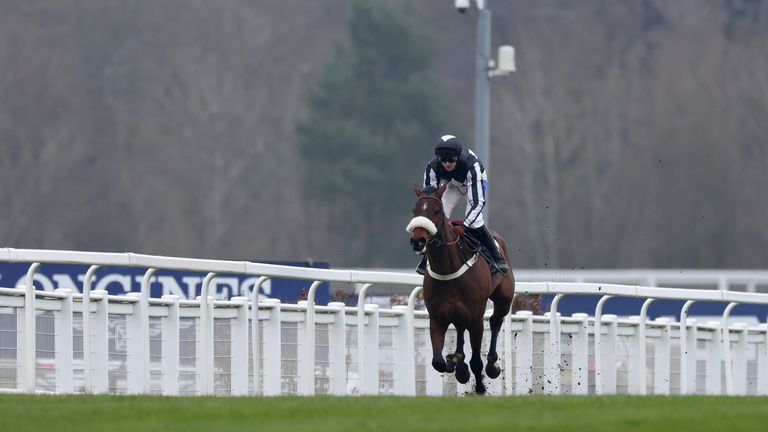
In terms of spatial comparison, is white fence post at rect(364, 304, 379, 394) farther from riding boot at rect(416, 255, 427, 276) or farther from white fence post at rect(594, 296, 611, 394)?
white fence post at rect(594, 296, 611, 394)

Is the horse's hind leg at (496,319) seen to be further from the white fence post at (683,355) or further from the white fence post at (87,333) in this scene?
the white fence post at (87,333)

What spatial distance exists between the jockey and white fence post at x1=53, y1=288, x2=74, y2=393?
223cm

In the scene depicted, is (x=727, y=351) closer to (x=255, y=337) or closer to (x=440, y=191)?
(x=440, y=191)

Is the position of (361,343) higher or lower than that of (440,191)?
lower

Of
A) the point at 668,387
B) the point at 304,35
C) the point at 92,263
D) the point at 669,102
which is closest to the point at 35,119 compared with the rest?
the point at 304,35

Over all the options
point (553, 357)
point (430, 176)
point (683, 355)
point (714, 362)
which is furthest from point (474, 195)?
point (714, 362)

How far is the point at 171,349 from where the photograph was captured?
11383 mm

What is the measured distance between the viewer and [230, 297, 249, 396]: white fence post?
1160 cm

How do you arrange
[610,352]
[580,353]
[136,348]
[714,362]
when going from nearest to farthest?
[136,348] → [580,353] → [610,352] → [714,362]

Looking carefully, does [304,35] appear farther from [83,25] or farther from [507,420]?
[507,420]

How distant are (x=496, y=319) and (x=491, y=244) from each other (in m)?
0.83

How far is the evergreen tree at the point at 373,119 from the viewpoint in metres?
47.7

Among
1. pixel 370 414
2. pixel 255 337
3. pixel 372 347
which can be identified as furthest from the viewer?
pixel 372 347

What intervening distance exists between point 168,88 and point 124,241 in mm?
4260
